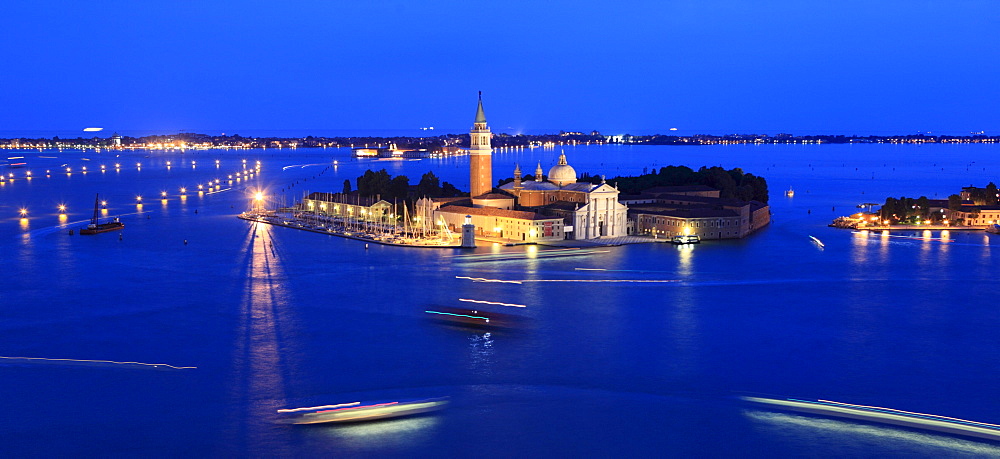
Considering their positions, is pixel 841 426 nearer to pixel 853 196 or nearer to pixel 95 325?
pixel 95 325

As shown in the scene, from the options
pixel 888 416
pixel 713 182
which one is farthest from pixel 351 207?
pixel 888 416

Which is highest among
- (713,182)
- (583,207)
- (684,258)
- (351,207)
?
(713,182)

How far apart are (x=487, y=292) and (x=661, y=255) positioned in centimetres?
551

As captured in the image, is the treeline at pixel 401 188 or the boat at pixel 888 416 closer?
the boat at pixel 888 416

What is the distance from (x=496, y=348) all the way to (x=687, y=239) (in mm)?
10613

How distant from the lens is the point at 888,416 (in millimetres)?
8352

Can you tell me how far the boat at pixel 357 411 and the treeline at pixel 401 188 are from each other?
1739cm

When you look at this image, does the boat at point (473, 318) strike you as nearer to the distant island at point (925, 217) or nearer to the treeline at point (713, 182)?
the distant island at point (925, 217)

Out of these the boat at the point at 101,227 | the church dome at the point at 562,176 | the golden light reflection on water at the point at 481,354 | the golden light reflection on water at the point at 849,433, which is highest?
the church dome at the point at 562,176

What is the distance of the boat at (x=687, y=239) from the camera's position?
2011 cm

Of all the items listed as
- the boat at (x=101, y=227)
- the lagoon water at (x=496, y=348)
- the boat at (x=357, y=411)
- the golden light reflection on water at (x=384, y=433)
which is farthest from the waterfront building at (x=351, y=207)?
the golden light reflection on water at (x=384, y=433)

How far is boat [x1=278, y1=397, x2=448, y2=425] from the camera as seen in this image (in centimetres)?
820

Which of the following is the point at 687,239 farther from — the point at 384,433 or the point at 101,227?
the point at 101,227

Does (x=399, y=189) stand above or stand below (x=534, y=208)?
above
